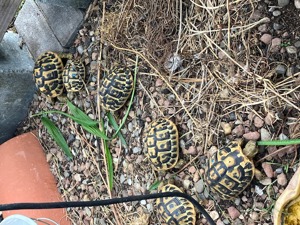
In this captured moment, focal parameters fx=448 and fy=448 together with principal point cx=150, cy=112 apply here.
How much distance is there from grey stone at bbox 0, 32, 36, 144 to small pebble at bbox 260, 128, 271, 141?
1346mm

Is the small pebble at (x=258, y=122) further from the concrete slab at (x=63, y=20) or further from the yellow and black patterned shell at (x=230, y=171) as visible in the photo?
the concrete slab at (x=63, y=20)

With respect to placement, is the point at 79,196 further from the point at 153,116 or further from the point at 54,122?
the point at 153,116

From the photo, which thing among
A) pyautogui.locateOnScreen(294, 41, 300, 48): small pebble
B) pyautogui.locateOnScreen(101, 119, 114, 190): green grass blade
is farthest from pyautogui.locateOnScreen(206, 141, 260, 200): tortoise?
pyautogui.locateOnScreen(101, 119, 114, 190): green grass blade

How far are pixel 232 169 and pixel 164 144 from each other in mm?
322

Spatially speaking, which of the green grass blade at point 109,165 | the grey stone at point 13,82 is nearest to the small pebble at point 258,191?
the green grass blade at point 109,165

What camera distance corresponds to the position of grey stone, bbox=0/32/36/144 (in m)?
2.34

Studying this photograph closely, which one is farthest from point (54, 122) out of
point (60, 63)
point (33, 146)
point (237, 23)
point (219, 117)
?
point (237, 23)

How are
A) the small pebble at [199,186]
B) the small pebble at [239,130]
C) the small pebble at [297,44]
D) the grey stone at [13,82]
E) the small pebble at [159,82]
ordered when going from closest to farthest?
the small pebble at [297,44] → the small pebble at [239,130] → the small pebble at [199,186] → the small pebble at [159,82] → the grey stone at [13,82]

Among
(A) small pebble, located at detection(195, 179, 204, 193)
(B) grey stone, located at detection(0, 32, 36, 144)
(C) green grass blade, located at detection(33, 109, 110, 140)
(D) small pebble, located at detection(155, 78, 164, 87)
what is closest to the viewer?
(A) small pebble, located at detection(195, 179, 204, 193)

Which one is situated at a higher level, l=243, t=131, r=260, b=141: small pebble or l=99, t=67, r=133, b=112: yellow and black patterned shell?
l=99, t=67, r=133, b=112: yellow and black patterned shell

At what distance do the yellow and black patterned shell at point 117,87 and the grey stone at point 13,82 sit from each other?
23.7 inches

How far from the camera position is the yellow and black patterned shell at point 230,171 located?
1.56 m

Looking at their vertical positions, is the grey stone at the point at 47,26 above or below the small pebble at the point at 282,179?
above

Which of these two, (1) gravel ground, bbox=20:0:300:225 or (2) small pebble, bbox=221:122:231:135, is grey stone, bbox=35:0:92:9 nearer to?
(1) gravel ground, bbox=20:0:300:225
